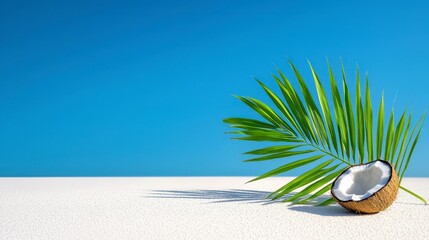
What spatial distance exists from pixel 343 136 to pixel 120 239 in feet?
6.02

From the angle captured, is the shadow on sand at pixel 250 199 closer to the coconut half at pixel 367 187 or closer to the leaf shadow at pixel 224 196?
the leaf shadow at pixel 224 196

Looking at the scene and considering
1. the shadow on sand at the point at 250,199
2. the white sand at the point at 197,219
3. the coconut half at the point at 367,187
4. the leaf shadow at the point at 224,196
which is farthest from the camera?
the leaf shadow at the point at 224,196

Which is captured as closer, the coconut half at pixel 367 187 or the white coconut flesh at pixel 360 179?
the coconut half at pixel 367 187

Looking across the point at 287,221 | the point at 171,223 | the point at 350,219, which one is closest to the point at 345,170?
the point at 350,219

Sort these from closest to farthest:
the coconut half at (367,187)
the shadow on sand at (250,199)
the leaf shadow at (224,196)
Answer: the coconut half at (367,187) < the shadow on sand at (250,199) < the leaf shadow at (224,196)

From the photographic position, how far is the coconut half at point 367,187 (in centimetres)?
282

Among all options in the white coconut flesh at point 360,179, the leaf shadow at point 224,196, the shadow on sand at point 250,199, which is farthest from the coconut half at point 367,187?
the leaf shadow at point 224,196

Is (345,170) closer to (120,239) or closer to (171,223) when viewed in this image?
(171,223)

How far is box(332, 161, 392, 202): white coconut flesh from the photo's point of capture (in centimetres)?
298

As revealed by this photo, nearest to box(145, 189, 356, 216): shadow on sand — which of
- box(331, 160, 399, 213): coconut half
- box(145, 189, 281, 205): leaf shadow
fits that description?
box(145, 189, 281, 205): leaf shadow

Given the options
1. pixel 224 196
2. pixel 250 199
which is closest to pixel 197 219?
pixel 250 199

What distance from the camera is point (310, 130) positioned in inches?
137

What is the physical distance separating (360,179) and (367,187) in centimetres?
7

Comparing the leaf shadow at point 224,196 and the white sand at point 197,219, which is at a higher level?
the leaf shadow at point 224,196
